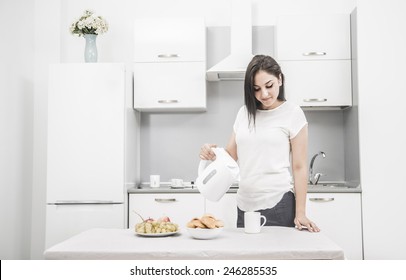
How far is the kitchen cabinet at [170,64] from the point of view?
11.8ft

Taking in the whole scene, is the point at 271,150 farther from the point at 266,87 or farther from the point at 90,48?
the point at 90,48

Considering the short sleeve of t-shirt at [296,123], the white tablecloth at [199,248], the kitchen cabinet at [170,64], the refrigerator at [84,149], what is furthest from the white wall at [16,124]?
the short sleeve of t-shirt at [296,123]

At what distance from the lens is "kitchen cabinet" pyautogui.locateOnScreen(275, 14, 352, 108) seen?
3.54 metres

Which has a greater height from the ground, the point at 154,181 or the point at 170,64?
the point at 170,64

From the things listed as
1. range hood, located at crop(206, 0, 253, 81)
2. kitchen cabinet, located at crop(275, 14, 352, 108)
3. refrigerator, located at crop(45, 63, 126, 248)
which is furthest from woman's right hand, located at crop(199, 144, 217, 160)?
kitchen cabinet, located at crop(275, 14, 352, 108)

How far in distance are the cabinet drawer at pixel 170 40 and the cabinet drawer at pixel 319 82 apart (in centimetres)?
68

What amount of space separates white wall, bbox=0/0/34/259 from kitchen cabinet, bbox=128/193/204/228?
0.95m

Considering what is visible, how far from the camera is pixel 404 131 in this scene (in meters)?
3.37

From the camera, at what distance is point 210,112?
393 cm

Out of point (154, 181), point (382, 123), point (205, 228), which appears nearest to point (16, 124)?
point (154, 181)

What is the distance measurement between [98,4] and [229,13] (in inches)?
44.2

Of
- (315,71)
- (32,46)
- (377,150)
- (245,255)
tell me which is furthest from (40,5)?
(245,255)

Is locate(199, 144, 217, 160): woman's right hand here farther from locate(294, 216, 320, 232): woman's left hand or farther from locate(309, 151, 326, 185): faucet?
locate(309, 151, 326, 185): faucet

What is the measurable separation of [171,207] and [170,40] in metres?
1.27
